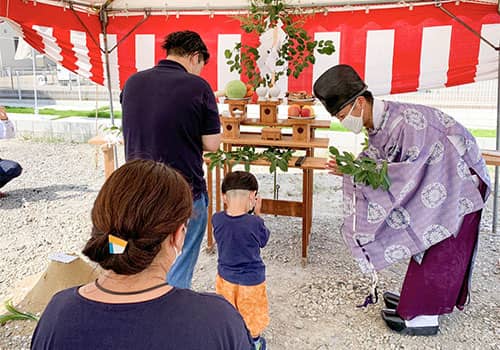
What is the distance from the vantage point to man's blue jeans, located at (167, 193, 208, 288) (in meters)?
2.10

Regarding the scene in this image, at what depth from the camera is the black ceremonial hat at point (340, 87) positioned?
6.69ft

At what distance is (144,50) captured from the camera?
4281 millimetres

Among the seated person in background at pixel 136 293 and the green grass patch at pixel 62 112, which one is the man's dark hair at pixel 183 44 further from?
the green grass patch at pixel 62 112

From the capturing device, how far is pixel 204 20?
4.10 m

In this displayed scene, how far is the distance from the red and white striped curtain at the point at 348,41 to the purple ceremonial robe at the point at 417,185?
1.67 metres

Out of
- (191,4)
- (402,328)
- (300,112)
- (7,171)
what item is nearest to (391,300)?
(402,328)

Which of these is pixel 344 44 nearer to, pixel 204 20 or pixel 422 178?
pixel 204 20

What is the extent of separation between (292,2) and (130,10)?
5.03 ft

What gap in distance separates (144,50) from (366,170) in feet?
9.54

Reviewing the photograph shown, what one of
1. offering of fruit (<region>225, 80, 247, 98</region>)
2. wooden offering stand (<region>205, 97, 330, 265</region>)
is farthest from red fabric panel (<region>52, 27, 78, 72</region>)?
wooden offering stand (<region>205, 97, 330, 265</region>)

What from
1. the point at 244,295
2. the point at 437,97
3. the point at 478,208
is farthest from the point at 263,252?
the point at 437,97

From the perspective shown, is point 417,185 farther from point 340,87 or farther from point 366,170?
point 340,87

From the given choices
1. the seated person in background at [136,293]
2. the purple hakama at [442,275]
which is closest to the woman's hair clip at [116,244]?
the seated person in background at [136,293]

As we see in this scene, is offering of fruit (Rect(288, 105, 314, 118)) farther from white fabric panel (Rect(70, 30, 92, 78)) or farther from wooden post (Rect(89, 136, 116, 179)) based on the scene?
white fabric panel (Rect(70, 30, 92, 78))
